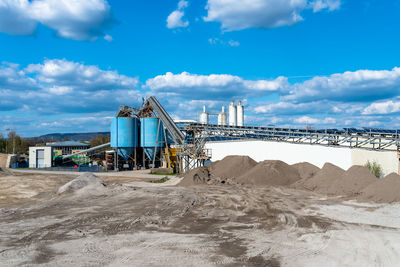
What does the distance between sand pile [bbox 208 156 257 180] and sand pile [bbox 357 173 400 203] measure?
12.6m

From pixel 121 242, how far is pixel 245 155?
991 inches

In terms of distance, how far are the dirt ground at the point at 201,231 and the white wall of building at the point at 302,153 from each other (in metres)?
6.80

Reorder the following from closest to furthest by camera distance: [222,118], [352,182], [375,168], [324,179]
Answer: [352,182] < [324,179] < [375,168] < [222,118]

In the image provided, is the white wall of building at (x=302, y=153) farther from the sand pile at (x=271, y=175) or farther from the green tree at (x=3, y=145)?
the green tree at (x=3, y=145)

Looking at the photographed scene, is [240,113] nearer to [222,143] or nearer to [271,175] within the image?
[222,143]

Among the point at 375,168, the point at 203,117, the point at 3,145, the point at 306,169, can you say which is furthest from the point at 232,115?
the point at 3,145

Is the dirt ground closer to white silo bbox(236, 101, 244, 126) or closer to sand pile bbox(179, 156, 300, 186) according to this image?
sand pile bbox(179, 156, 300, 186)

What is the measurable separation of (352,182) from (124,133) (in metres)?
34.5

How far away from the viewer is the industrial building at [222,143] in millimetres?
→ 27609

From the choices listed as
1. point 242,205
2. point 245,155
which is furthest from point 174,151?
point 242,205

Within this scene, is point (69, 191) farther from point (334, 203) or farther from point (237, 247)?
point (334, 203)

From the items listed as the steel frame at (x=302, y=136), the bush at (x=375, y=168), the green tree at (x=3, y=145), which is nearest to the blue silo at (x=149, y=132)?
the steel frame at (x=302, y=136)

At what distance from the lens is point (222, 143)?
129 feet

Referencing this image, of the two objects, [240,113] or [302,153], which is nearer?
[302,153]
